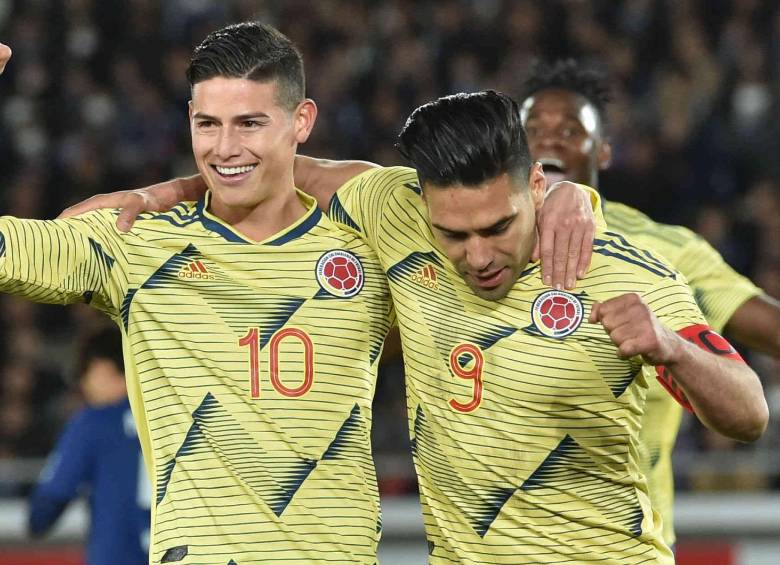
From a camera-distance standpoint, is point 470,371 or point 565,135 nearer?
point 470,371

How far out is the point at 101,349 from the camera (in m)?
5.41

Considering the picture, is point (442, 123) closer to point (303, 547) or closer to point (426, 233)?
point (426, 233)

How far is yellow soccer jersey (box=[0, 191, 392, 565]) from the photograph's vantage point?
3.33m

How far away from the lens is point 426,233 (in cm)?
350

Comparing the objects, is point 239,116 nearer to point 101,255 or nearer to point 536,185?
point 101,255

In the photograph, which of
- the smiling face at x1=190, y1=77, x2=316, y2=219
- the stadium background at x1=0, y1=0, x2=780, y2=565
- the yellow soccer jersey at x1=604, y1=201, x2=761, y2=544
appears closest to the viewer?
the smiling face at x1=190, y1=77, x2=316, y2=219

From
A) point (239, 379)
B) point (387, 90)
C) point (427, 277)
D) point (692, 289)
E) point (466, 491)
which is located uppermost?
point (387, 90)

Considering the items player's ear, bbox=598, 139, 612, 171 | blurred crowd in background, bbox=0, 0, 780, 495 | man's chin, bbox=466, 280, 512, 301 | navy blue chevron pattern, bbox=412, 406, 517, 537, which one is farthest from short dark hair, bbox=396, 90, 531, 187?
blurred crowd in background, bbox=0, 0, 780, 495

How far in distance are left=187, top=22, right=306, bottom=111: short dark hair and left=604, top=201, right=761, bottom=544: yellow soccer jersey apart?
144 centimetres

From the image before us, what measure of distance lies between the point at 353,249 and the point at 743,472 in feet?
14.1

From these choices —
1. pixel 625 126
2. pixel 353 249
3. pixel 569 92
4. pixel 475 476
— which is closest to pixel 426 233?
pixel 353 249

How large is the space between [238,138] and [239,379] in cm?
59

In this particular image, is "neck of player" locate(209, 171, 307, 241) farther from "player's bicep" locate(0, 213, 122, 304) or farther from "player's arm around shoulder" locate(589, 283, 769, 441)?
"player's arm around shoulder" locate(589, 283, 769, 441)

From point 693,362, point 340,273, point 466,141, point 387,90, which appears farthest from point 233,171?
point 387,90
